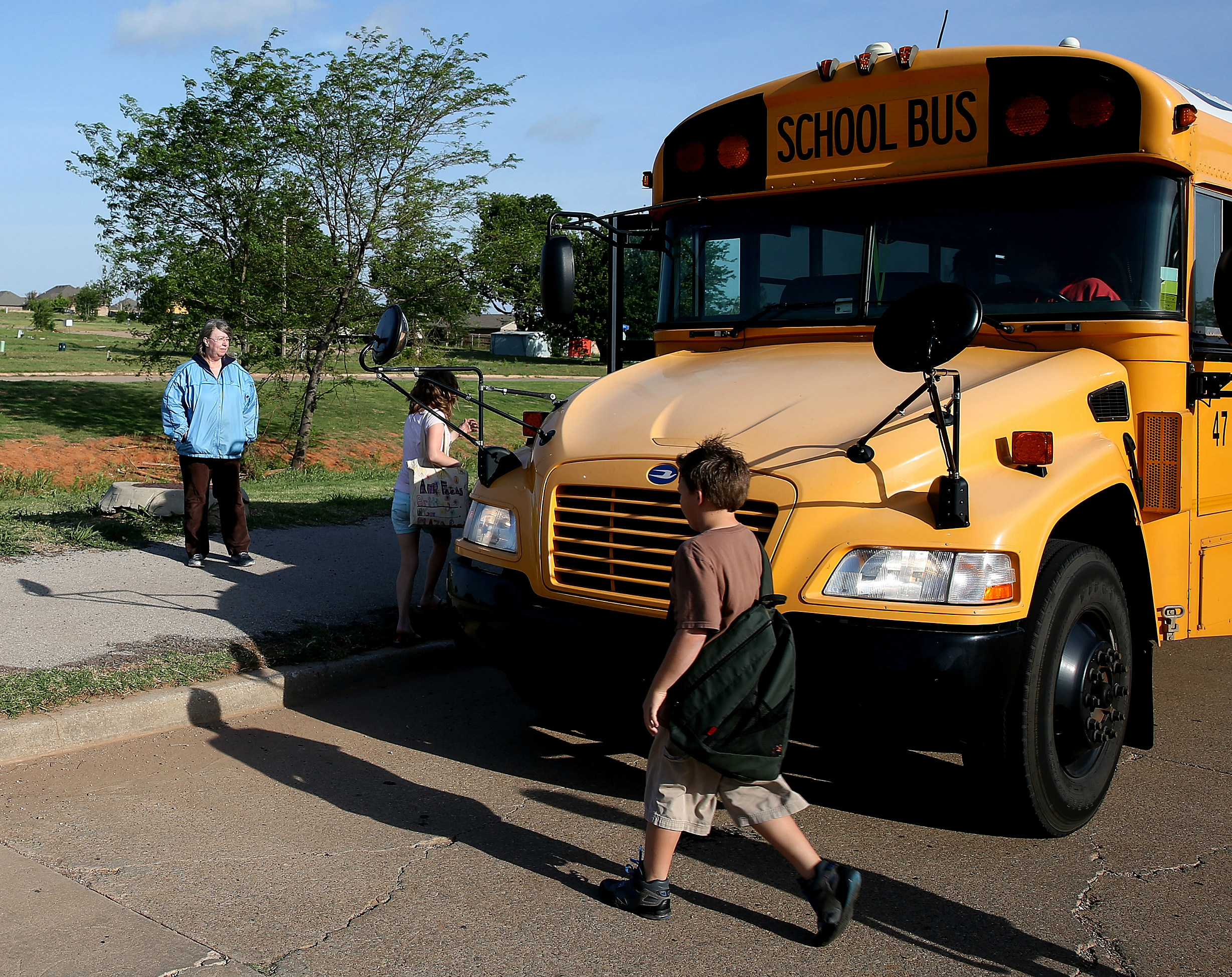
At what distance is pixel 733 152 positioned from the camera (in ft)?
18.3

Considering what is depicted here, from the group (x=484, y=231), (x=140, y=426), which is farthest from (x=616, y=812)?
(x=140, y=426)

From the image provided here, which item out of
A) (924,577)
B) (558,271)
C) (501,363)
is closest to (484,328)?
(501,363)

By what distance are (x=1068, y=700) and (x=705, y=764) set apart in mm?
1453

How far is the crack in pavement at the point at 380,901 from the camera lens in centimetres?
314

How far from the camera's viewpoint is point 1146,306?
461 cm

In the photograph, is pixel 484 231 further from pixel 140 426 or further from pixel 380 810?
pixel 380 810

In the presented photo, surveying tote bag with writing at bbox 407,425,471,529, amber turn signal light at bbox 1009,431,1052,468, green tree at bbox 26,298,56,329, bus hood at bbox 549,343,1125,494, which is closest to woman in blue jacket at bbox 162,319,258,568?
tote bag with writing at bbox 407,425,471,529

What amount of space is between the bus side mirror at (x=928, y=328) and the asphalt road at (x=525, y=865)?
1261mm

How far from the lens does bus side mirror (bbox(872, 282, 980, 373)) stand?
3.69m

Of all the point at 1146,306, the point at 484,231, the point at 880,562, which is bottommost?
the point at 880,562

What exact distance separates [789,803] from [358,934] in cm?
127

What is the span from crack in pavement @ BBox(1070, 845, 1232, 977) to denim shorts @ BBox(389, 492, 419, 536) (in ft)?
12.7

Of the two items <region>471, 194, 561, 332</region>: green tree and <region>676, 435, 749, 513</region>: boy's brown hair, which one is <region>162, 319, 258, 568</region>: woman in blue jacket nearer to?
<region>676, 435, 749, 513</region>: boy's brown hair

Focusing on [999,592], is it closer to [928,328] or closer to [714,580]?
[928,328]
